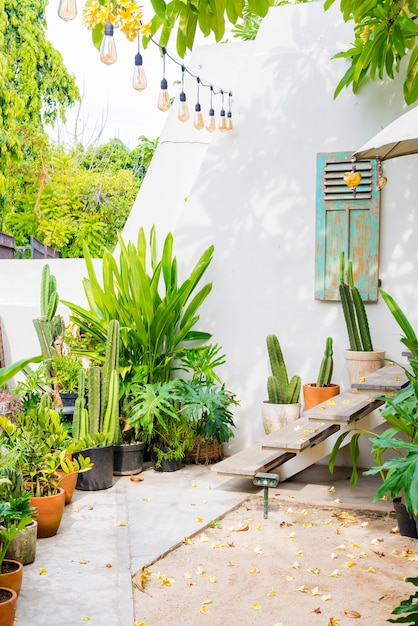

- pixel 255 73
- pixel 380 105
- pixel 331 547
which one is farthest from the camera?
pixel 255 73

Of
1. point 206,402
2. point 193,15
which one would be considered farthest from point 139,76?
point 206,402

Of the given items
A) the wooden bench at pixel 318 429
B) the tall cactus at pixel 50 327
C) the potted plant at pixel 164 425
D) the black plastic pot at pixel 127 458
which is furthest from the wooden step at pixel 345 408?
the tall cactus at pixel 50 327

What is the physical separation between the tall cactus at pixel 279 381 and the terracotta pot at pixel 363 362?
0.46 m

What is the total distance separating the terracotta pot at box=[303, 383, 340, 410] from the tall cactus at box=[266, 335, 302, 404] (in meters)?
0.10

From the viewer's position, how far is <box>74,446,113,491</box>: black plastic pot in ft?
16.6

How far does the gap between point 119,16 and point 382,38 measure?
1464mm

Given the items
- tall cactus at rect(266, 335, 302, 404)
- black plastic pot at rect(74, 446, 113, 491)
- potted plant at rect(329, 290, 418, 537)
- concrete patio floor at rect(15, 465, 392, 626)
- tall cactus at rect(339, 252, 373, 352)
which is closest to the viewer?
potted plant at rect(329, 290, 418, 537)

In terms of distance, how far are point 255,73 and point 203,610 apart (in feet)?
13.6

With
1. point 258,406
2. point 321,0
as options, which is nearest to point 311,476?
point 258,406

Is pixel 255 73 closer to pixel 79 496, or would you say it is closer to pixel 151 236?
pixel 151 236

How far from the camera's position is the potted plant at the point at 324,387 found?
18.2 ft

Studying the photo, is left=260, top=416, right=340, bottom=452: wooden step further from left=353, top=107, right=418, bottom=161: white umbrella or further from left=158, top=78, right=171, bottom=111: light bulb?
left=158, top=78, right=171, bottom=111: light bulb

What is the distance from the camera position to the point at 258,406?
5961 millimetres

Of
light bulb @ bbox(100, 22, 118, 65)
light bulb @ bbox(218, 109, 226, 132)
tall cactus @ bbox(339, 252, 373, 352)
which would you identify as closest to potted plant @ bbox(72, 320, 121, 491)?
tall cactus @ bbox(339, 252, 373, 352)
